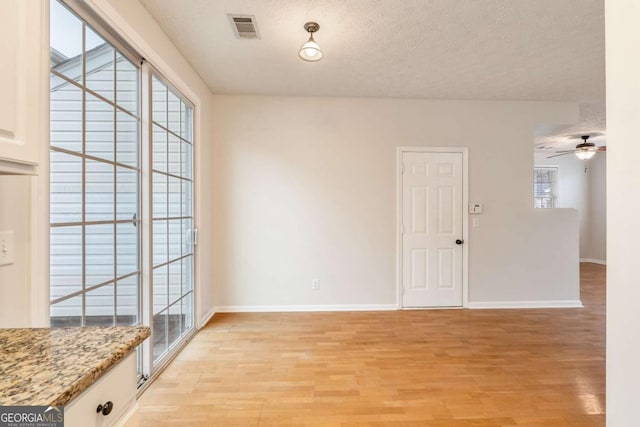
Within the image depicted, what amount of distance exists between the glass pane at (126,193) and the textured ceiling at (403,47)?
1.24 metres

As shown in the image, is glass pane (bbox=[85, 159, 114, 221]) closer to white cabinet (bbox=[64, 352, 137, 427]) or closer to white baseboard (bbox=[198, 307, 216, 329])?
white cabinet (bbox=[64, 352, 137, 427])

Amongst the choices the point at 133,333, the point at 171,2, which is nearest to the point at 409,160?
the point at 171,2

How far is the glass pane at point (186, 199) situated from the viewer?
9.84 feet

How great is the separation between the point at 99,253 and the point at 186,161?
146cm

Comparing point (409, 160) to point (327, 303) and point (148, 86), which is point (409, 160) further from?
point (148, 86)

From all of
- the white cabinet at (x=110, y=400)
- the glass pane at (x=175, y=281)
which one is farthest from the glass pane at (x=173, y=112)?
the white cabinet at (x=110, y=400)

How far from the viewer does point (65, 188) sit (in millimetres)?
1627

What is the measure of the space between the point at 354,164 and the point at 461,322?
90.0 inches

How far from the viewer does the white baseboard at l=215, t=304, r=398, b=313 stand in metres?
3.75

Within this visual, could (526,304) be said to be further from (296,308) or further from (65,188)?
(65,188)

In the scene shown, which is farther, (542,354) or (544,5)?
(542,354)

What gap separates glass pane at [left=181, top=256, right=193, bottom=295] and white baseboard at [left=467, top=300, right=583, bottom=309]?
3461mm

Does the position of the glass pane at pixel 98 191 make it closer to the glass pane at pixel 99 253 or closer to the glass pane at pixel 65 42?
the glass pane at pixel 99 253

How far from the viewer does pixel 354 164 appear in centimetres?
382
